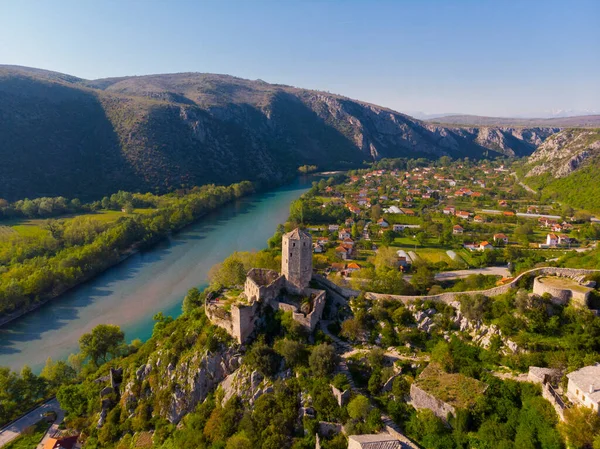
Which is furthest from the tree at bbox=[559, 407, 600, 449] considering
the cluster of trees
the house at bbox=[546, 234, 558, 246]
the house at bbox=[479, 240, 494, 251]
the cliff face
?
the cliff face

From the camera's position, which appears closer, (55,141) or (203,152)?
(55,141)

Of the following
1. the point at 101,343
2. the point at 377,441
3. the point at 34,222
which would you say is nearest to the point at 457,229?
the point at 377,441

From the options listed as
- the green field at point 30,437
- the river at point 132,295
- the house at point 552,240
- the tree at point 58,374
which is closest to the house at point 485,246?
the house at point 552,240

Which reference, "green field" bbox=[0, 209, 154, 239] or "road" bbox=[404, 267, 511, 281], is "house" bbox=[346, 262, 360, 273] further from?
"green field" bbox=[0, 209, 154, 239]

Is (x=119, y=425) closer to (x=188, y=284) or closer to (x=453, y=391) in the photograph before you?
(x=453, y=391)

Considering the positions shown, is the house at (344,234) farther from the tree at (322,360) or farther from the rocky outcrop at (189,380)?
the tree at (322,360)

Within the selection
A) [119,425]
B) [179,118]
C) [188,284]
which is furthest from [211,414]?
[179,118]
